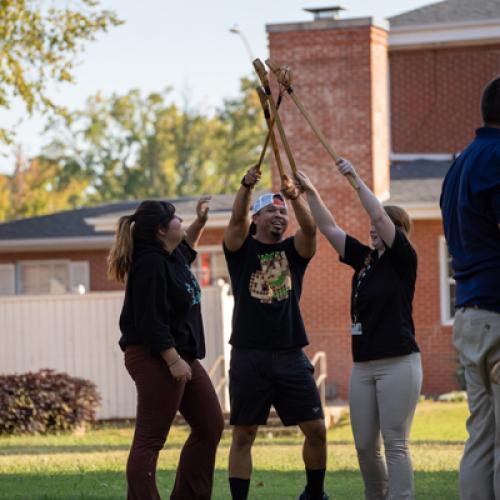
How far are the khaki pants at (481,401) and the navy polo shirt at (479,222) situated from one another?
8 cm

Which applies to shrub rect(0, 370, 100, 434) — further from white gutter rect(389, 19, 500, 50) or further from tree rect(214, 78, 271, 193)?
tree rect(214, 78, 271, 193)

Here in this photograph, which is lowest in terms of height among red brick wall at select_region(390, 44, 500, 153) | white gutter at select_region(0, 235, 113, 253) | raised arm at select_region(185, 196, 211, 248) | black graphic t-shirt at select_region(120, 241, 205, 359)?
black graphic t-shirt at select_region(120, 241, 205, 359)

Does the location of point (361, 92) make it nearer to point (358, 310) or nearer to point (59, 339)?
point (59, 339)

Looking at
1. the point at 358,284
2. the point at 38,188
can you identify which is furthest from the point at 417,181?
the point at 38,188

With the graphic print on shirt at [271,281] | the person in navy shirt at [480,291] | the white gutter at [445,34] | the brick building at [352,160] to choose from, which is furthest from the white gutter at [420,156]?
the person in navy shirt at [480,291]

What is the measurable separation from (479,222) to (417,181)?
60.4 ft

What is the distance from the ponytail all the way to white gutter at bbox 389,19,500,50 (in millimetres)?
17485

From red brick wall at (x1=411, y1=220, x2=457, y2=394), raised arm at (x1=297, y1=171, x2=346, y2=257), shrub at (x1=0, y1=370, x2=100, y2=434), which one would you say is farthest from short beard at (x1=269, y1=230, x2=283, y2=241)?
red brick wall at (x1=411, y1=220, x2=457, y2=394)

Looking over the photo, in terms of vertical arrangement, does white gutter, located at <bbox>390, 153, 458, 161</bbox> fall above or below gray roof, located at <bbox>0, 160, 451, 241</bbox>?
above

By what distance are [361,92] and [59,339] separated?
7056 millimetres

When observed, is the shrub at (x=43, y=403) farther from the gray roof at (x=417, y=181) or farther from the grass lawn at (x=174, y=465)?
the gray roof at (x=417, y=181)

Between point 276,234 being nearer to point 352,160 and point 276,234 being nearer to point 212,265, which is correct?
point 352,160

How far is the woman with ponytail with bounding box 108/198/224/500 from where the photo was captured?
23.1 ft

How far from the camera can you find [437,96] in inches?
1065
